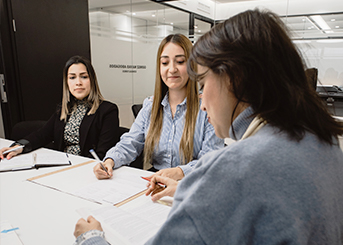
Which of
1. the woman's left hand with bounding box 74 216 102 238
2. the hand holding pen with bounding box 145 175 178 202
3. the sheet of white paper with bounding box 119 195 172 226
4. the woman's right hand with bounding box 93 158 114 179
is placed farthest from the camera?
the woman's right hand with bounding box 93 158 114 179

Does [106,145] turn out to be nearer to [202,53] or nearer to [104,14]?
[202,53]

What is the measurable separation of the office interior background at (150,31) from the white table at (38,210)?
223 cm

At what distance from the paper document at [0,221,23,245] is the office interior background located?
256 cm

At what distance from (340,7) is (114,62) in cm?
357

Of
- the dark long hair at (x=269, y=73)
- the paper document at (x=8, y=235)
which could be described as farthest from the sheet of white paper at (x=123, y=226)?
the dark long hair at (x=269, y=73)

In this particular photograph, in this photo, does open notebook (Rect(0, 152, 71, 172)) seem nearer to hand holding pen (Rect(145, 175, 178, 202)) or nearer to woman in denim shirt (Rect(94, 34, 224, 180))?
woman in denim shirt (Rect(94, 34, 224, 180))

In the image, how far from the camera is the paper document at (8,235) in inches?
32.8

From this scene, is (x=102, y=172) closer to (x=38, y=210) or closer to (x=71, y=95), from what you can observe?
(x=38, y=210)

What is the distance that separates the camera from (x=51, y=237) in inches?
34.3

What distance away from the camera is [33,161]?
162cm

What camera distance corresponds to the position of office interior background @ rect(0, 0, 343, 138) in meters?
3.87

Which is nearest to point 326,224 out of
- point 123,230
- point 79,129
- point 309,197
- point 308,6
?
point 309,197

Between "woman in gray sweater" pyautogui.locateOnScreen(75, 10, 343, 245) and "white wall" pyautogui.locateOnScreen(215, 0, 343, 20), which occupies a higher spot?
"white wall" pyautogui.locateOnScreen(215, 0, 343, 20)

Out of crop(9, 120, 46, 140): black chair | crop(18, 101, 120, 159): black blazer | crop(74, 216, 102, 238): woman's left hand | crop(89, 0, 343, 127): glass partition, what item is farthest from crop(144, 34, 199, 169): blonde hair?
crop(89, 0, 343, 127): glass partition
